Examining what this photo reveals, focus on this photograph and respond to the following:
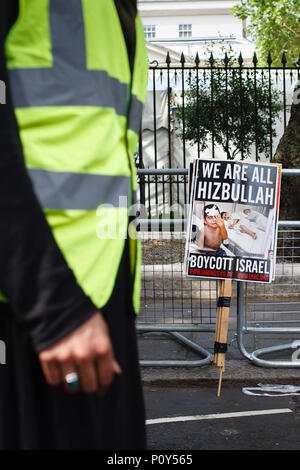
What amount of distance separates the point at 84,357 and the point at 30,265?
20cm

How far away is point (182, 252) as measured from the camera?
465 centimetres

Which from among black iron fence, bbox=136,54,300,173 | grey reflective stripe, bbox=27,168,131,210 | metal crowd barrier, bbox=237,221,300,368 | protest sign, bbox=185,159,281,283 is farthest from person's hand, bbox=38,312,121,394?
black iron fence, bbox=136,54,300,173

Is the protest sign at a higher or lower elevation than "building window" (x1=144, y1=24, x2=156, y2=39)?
lower

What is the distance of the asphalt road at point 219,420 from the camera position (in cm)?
338

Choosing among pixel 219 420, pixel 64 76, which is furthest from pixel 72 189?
pixel 219 420

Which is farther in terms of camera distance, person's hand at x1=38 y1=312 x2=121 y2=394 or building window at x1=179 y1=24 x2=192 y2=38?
building window at x1=179 y1=24 x2=192 y2=38

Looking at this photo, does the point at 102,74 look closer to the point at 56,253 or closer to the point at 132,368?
the point at 56,253

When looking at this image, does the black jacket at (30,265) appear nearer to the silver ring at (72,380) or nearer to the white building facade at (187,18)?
the silver ring at (72,380)

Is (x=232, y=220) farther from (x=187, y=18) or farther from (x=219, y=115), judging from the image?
(x=187, y=18)

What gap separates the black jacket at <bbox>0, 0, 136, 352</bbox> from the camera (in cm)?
112

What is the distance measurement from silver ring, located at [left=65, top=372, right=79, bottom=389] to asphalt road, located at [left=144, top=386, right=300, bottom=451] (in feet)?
7.58

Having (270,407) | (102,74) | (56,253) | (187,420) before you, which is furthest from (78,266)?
(270,407)

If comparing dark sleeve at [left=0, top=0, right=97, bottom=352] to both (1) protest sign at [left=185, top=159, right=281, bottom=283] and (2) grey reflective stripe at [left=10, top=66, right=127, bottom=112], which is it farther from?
(1) protest sign at [left=185, top=159, right=281, bottom=283]

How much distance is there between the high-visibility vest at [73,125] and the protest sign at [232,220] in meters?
3.02
